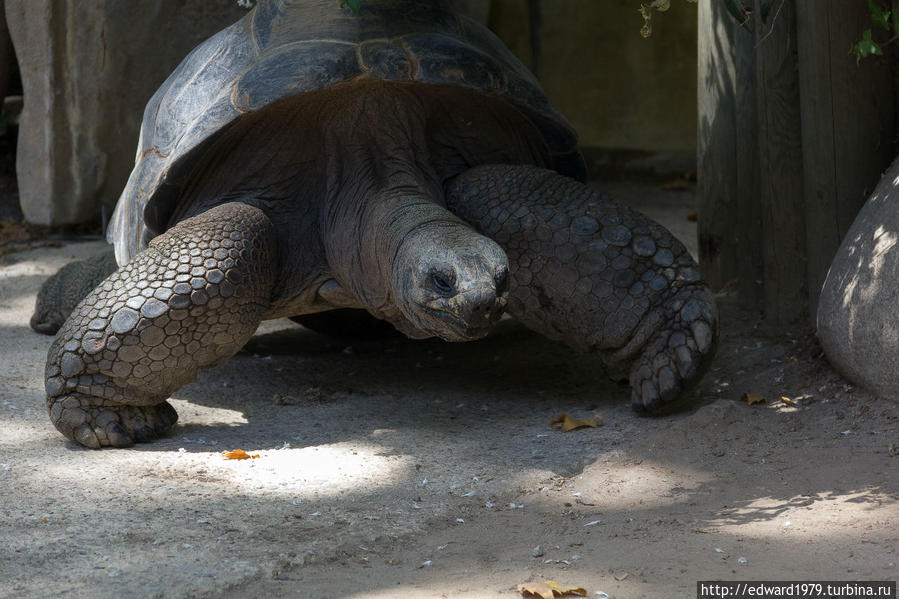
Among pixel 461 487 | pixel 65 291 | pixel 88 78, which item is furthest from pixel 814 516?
pixel 88 78

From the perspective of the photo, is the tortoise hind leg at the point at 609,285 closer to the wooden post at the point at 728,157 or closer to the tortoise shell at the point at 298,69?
the tortoise shell at the point at 298,69

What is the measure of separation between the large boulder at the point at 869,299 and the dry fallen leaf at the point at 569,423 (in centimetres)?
87

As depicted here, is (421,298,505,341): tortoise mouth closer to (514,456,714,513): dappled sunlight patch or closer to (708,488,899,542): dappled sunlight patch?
(514,456,714,513): dappled sunlight patch

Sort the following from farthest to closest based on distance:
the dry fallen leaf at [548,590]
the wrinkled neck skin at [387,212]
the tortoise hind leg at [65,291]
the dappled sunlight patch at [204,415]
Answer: the tortoise hind leg at [65,291] → the dappled sunlight patch at [204,415] → the wrinkled neck skin at [387,212] → the dry fallen leaf at [548,590]

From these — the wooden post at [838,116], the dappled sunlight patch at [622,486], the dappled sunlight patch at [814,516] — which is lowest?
the dappled sunlight patch at [622,486]

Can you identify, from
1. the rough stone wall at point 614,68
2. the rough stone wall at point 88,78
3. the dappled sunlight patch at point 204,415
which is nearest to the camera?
the dappled sunlight patch at point 204,415

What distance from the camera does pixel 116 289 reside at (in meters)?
3.51

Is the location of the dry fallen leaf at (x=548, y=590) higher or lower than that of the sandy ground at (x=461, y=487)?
higher

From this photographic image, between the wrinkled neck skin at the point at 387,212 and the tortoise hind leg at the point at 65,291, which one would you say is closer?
the wrinkled neck skin at the point at 387,212

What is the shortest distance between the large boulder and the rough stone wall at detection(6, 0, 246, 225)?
441 centimetres

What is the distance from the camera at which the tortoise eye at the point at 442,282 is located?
306 cm

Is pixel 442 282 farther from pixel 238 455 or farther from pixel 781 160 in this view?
pixel 781 160

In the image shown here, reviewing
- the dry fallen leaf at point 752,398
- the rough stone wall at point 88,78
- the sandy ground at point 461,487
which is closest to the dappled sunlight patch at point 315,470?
the sandy ground at point 461,487

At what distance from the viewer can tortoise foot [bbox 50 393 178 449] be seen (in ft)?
11.3
